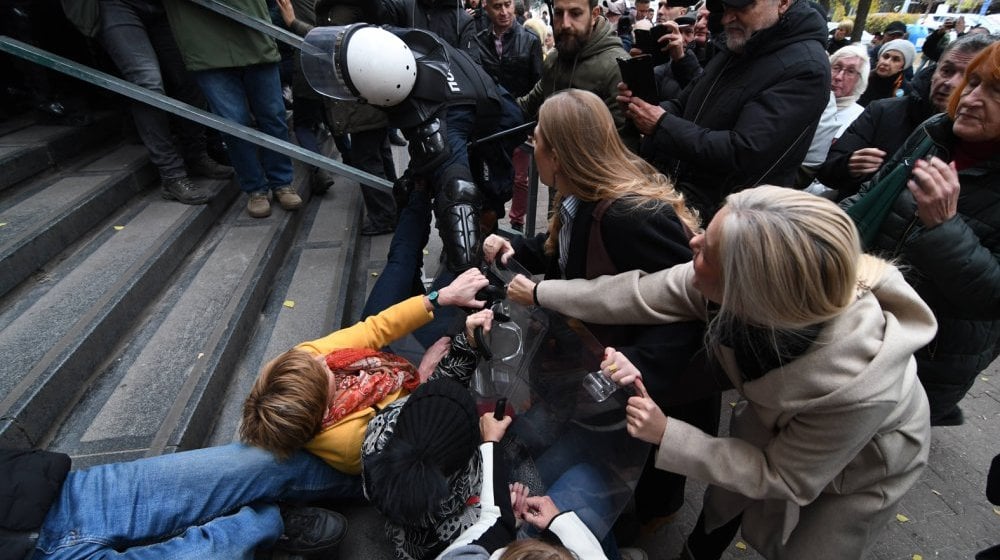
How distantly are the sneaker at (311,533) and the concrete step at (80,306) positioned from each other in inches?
40.2

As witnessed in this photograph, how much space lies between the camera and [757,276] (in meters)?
1.04

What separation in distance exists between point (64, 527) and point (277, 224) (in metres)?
2.43

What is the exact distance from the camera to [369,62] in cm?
223

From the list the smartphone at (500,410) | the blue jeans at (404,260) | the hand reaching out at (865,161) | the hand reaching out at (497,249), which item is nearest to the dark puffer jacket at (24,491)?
the blue jeans at (404,260)

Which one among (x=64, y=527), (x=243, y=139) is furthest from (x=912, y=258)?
(x=243, y=139)

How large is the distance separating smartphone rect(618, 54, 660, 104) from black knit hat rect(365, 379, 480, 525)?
1799mm

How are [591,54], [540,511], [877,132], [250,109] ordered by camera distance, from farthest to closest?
[250,109], [591,54], [877,132], [540,511]

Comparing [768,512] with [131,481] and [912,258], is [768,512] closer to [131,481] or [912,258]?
[912,258]

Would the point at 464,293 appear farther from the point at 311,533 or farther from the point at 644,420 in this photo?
the point at 311,533

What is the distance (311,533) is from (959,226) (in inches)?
94.7

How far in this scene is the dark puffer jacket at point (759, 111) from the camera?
2.09 meters

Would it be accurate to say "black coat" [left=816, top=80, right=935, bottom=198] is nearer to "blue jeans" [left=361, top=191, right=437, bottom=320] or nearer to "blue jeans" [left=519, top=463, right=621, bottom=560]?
"blue jeans" [left=519, top=463, right=621, bottom=560]

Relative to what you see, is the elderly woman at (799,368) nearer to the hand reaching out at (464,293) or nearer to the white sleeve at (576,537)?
the white sleeve at (576,537)

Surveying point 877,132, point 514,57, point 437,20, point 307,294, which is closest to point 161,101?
point 307,294
